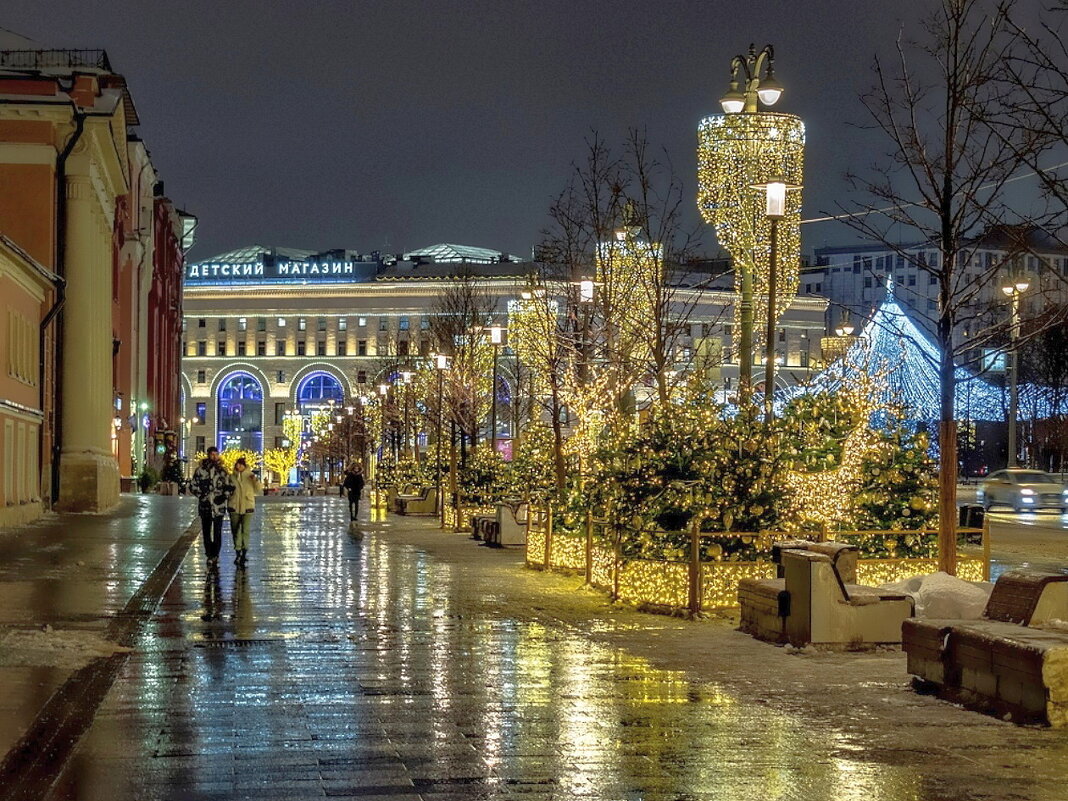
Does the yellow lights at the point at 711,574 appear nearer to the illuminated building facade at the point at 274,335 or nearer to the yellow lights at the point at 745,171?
the yellow lights at the point at 745,171

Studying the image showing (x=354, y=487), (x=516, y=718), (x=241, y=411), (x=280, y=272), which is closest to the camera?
(x=516, y=718)

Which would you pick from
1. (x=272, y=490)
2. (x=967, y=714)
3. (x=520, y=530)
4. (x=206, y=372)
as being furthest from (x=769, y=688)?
(x=206, y=372)

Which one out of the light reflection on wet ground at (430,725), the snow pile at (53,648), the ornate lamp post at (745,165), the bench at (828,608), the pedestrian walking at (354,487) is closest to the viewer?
the light reflection on wet ground at (430,725)

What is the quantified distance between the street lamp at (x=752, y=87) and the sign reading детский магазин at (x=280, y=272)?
A: 153 meters

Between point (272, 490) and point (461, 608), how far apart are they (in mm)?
116566

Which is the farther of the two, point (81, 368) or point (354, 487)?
point (81, 368)

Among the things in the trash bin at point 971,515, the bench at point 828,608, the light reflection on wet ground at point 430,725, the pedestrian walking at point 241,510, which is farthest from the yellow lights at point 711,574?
the pedestrian walking at point 241,510

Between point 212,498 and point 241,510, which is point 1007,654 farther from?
point 212,498

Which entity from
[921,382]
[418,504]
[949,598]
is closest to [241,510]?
[949,598]

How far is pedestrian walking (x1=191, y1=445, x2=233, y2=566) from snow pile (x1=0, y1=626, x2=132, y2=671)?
11.1 m

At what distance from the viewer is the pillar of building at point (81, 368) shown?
4681 cm

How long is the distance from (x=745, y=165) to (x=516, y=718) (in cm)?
1500

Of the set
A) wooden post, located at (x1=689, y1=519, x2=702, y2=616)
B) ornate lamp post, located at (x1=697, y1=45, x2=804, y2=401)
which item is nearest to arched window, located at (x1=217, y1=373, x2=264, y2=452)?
Result: ornate lamp post, located at (x1=697, y1=45, x2=804, y2=401)

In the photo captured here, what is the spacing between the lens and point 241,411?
578ft
